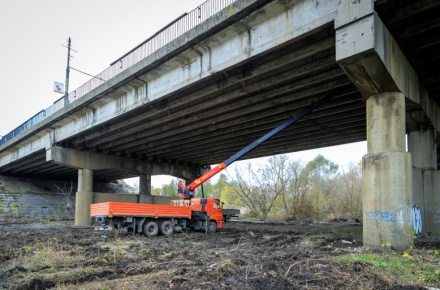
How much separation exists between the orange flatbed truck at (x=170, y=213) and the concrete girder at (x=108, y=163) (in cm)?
1164

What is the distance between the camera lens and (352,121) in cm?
1898

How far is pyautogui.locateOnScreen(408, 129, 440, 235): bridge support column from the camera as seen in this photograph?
14.8m

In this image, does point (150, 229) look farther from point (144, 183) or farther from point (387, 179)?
point (144, 183)

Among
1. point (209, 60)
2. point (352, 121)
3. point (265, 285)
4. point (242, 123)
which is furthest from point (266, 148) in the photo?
point (265, 285)

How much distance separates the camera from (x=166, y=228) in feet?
54.9

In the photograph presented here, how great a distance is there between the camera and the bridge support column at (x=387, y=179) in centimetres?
948

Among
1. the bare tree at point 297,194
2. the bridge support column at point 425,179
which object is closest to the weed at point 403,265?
the bridge support column at point 425,179

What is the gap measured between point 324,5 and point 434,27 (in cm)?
323

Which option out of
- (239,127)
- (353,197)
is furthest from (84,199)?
(353,197)

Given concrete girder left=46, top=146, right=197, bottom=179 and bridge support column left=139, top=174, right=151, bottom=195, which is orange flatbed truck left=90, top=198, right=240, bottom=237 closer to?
concrete girder left=46, top=146, right=197, bottom=179

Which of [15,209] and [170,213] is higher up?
[170,213]

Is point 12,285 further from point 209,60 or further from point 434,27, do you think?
point 434,27

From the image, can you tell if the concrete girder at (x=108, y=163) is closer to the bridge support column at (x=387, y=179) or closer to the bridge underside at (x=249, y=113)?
the bridge underside at (x=249, y=113)

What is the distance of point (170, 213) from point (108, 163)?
578 inches
